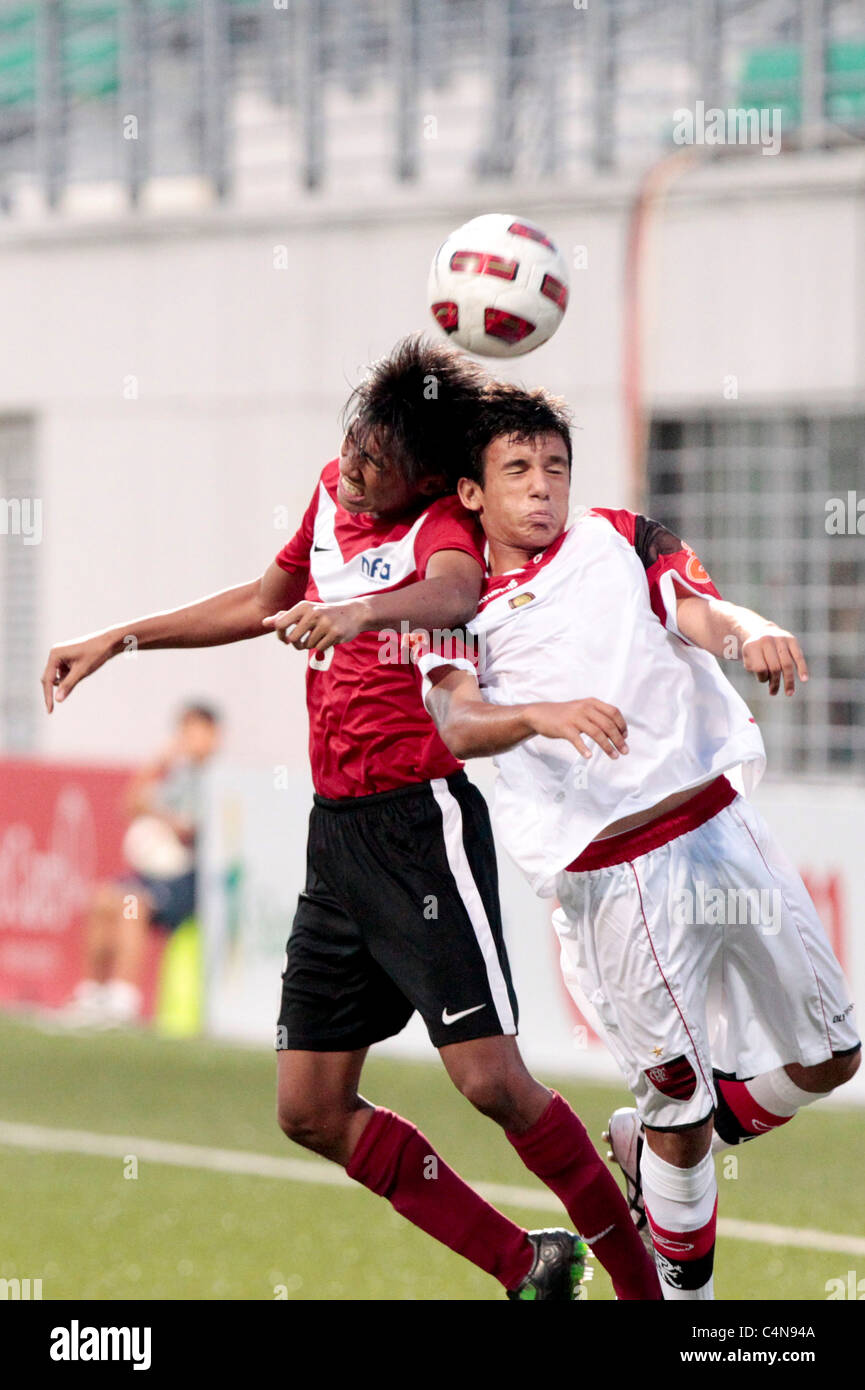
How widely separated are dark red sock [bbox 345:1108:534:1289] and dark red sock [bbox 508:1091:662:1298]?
17cm

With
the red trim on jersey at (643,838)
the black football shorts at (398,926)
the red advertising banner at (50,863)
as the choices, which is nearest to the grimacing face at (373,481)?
the black football shorts at (398,926)

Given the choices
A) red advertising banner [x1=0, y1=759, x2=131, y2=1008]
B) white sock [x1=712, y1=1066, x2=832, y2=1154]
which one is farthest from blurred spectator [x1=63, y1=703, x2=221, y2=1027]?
white sock [x1=712, y1=1066, x2=832, y2=1154]

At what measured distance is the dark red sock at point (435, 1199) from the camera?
15.5ft

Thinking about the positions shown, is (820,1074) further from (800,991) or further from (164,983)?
(164,983)

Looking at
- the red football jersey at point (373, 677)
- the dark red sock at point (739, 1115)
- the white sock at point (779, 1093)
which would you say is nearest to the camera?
the red football jersey at point (373, 677)

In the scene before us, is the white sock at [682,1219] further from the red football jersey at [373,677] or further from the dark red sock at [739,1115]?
the red football jersey at [373,677]

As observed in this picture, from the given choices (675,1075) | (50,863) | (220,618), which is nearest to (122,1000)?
(50,863)

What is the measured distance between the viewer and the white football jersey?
4.31 meters

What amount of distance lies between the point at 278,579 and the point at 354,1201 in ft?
11.9

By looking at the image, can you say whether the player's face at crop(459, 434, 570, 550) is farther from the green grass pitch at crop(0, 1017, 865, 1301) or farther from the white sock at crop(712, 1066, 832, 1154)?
the green grass pitch at crop(0, 1017, 865, 1301)

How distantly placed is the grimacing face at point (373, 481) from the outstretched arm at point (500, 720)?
48 cm

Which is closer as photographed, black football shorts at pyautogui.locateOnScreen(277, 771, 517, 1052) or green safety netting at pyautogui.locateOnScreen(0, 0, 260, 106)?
black football shorts at pyautogui.locateOnScreen(277, 771, 517, 1052)

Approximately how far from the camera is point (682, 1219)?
444 cm
